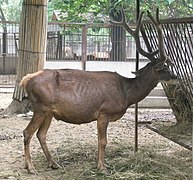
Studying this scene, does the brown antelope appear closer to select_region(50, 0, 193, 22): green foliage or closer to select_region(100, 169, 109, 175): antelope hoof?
select_region(100, 169, 109, 175): antelope hoof

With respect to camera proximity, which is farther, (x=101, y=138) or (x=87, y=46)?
(x=87, y=46)

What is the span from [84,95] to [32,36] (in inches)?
150

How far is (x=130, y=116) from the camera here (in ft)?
31.6

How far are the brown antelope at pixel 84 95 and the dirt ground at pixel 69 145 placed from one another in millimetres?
210

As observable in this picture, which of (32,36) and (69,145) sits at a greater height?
(32,36)

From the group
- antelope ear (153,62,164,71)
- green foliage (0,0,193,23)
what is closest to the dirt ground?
antelope ear (153,62,164,71)

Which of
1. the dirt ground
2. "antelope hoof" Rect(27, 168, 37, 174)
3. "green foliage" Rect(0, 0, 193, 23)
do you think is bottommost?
the dirt ground

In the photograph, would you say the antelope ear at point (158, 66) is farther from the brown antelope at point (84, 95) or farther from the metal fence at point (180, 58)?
the metal fence at point (180, 58)

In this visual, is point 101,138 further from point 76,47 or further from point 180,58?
point 76,47

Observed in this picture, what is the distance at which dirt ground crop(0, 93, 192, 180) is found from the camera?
5531 mm

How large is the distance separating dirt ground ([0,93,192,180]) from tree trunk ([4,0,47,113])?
97 cm

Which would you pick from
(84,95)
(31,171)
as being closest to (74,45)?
(84,95)

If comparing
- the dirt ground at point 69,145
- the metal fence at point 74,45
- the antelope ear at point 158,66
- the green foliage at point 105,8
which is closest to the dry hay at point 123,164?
the dirt ground at point 69,145

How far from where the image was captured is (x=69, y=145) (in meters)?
6.80
